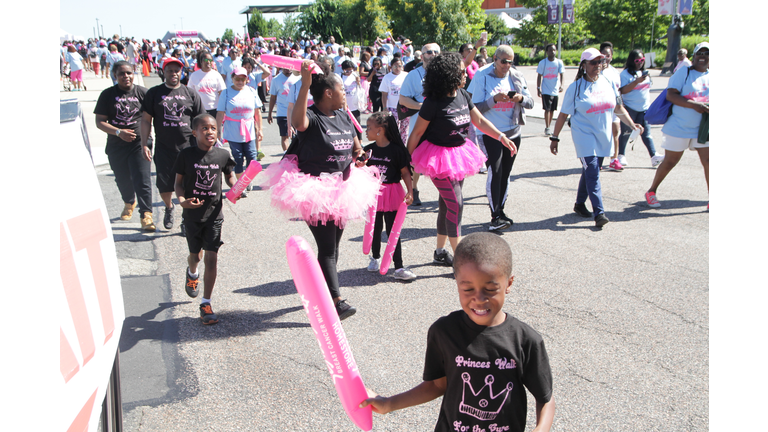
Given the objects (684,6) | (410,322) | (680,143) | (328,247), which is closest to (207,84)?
(328,247)

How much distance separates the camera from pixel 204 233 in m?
4.71

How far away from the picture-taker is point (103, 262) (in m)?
1.81

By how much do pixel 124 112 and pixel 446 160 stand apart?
4.16m

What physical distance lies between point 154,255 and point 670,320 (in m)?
5.22

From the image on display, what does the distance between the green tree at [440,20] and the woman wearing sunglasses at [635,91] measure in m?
30.5

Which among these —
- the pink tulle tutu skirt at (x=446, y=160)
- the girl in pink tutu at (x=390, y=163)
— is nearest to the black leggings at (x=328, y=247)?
the girl in pink tutu at (x=390, y=163)

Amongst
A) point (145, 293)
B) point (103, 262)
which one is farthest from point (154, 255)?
point (103, 262)

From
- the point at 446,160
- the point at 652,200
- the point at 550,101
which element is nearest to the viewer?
the point at 446,160

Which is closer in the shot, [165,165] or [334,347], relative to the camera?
[334,347]

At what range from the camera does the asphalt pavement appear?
3.44m

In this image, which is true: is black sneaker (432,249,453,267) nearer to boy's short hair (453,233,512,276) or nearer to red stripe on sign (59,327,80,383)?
boy's short hair (453,233,512,276)

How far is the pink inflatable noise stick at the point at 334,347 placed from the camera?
2.15 metres

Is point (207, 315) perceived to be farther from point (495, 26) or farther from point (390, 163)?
point (495, 26)

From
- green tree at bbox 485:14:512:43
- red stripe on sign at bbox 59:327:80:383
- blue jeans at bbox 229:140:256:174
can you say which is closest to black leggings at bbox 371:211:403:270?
blue jeans at bbox 229:140:256:174
